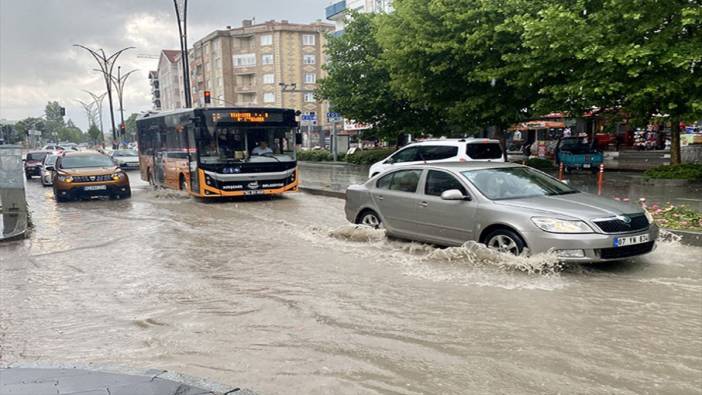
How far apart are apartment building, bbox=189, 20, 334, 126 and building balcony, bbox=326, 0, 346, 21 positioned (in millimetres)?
13957

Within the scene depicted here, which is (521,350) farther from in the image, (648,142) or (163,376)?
(648,142)

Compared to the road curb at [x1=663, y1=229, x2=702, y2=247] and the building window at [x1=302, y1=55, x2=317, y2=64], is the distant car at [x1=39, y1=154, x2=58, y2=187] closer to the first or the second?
the road curb at [x1=663, y1=229, x2=702, y2=247]

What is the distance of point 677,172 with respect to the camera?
59.1 ft

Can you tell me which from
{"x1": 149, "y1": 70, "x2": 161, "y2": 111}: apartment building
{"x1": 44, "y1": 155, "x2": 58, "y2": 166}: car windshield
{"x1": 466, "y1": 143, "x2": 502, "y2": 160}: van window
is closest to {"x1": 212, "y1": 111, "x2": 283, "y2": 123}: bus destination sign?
{"x1": 466, "y1": 143, "x2": 502, "y2": 160}: van window

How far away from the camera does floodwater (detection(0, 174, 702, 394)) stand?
442 centimetres

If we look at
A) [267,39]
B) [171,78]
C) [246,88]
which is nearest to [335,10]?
[267,39]

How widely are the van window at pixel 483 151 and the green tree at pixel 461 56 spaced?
430 centimetres

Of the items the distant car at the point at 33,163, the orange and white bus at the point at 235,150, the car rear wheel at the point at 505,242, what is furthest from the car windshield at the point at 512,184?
the distant car at the point at 33,163

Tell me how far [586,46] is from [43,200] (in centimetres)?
1738

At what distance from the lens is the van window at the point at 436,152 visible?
15.4m

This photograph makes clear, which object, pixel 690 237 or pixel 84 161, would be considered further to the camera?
pixel 84 161

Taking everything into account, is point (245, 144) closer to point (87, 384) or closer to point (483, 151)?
point (483, 151)

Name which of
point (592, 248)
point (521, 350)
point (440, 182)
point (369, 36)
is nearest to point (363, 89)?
point (369, 36)

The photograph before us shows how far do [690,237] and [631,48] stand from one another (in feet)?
26.5
